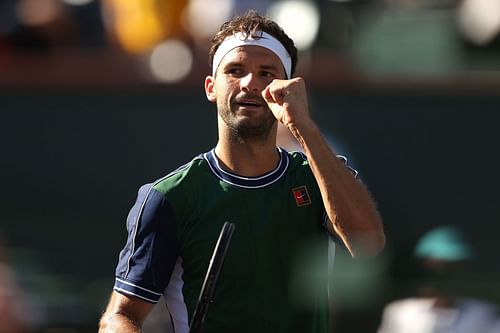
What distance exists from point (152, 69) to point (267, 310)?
17.0 ft

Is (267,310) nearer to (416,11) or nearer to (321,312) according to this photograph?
(321,312)

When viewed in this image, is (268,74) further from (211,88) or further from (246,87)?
(211,88)

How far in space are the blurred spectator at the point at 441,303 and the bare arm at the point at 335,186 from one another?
9.71ft

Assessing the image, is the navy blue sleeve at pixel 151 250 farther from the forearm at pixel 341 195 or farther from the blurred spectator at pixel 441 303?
the blurred spectator at pixel 441 303

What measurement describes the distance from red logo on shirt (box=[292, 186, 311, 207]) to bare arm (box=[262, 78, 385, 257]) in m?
0.21

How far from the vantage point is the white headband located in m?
4.46

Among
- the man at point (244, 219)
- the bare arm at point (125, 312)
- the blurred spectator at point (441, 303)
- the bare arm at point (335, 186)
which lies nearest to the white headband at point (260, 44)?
the man at point (244, 219)

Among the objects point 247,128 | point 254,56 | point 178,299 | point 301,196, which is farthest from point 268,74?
point 178,299

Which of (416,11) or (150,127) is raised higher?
(416,11)

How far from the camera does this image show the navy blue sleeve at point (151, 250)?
4312 mm

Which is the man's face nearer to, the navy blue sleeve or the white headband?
the white headband

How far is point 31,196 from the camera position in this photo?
9227mm

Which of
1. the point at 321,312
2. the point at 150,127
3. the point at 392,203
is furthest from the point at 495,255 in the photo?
the point at 321,312

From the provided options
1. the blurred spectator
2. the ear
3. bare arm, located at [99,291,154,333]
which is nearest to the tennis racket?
bare arm, located at [99,291,154,333]
